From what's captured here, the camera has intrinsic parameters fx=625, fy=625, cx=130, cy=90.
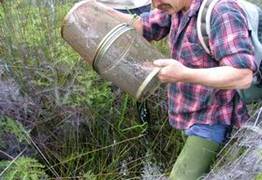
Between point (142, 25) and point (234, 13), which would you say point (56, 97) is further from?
point (234, 13)

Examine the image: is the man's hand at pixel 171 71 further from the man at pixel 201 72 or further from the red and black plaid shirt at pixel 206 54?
the red and black plaid shirt at pixel 206 54

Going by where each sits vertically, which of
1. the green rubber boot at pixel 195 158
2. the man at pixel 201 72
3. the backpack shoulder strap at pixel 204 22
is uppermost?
the backpack shoulder strap at pixel 204 22

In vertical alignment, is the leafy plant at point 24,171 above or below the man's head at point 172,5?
below

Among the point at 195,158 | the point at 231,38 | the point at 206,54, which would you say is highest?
the point at 231,38

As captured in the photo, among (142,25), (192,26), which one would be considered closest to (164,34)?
(142,25)

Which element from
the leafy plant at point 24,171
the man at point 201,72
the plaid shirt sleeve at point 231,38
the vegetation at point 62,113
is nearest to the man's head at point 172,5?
the man at point 201,72

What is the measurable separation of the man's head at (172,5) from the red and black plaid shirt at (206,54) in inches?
1.2

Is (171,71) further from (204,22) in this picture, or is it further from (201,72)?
(204,22)

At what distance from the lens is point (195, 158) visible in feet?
8.51

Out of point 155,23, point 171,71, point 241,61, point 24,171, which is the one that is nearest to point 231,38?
point 241,61

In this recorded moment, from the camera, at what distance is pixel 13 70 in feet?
10.1

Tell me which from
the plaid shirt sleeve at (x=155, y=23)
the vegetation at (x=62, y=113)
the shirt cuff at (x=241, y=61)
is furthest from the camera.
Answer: the vegetation at (x=62, y=113)

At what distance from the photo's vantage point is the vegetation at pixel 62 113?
302cm

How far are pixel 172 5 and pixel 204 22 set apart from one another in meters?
0.15
